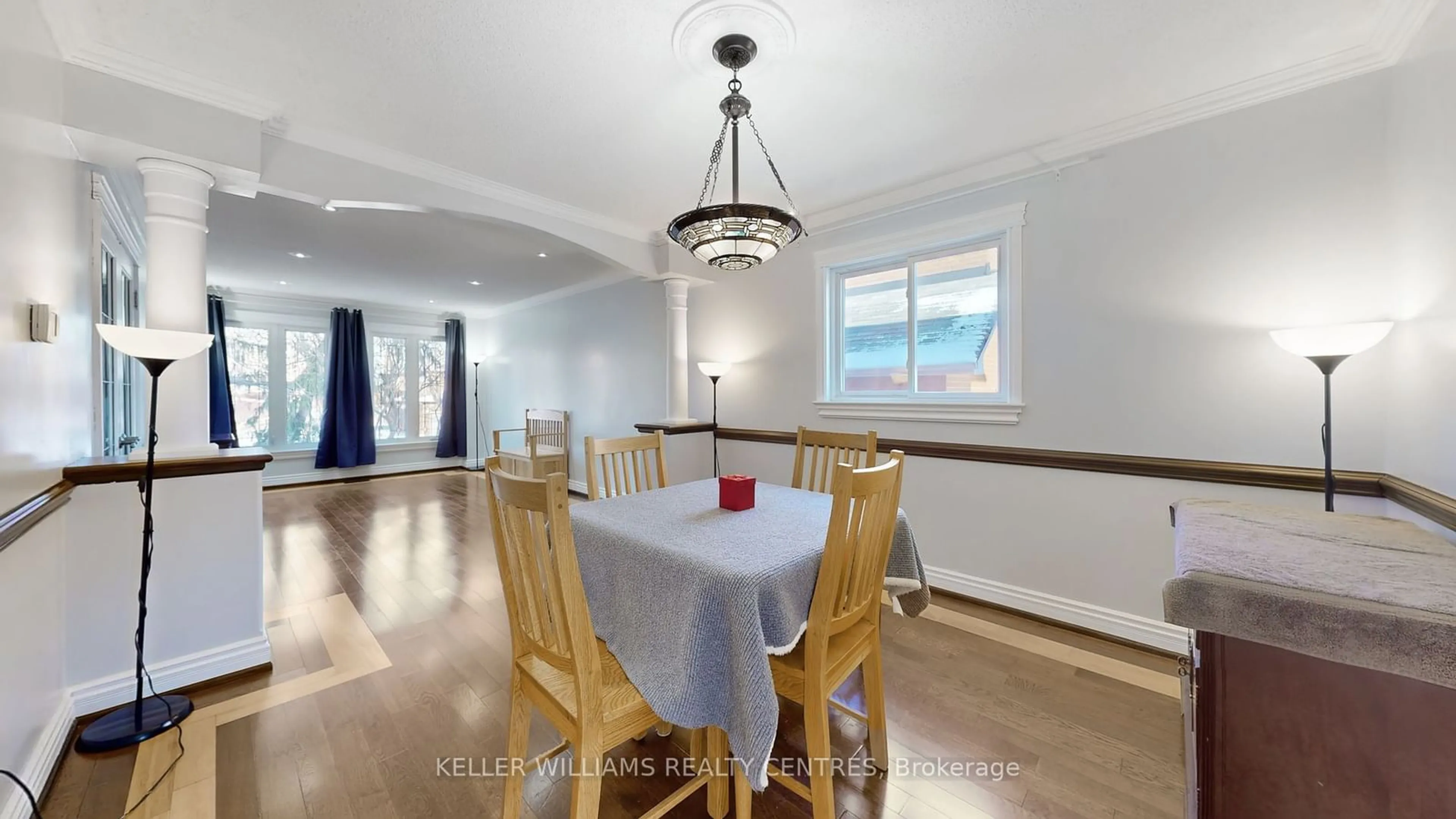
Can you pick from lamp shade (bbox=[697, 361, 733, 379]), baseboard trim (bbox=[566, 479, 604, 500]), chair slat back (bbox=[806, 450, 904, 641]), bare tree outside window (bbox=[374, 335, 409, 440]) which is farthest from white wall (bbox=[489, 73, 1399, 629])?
bare tree outside window (bbox=[374, 335, 409, 440])

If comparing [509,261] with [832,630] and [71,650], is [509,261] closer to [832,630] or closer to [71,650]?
[71,650]

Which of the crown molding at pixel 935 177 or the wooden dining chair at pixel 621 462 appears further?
the wooden dining chair at pixel 621 462

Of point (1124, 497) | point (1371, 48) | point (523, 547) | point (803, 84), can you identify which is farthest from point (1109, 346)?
point (523, 547)

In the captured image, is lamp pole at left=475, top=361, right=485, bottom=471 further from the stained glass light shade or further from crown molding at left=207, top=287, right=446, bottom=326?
the stained glass light shade

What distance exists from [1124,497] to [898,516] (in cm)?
141

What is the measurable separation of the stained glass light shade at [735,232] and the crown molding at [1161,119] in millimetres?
1517

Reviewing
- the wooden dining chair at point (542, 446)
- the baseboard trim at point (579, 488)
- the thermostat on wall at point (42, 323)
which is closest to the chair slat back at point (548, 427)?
the wooden dining chair at point (542, 446)

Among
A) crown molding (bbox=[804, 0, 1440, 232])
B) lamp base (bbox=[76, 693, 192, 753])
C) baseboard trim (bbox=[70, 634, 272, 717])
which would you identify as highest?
crown molding (bbox=[804, 0, 1440, 232])

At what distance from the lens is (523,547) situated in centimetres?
115

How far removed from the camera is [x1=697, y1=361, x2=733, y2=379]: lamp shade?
389 cm

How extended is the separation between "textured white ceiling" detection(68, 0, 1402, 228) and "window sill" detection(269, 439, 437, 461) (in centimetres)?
544

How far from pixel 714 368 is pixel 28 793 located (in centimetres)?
335

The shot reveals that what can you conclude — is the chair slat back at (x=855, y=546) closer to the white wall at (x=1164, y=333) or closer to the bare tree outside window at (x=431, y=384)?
the white wall at (x=1164, y=333)

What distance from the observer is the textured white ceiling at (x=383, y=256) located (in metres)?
3.47
